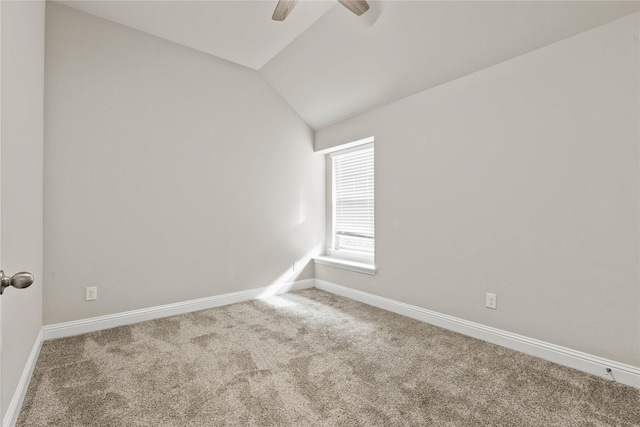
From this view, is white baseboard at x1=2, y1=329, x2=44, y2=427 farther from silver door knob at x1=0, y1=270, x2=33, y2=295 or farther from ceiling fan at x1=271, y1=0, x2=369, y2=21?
ceiling fan at x1=271, y1=0, x2=369, y2=21

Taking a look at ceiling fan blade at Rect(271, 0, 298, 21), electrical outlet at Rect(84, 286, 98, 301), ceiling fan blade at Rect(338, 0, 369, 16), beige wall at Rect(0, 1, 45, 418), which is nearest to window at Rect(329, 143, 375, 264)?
ceiling fan blade at Rect(338, 0, 369, 16)

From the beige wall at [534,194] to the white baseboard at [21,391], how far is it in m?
2.88

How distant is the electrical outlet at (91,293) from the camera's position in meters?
2.76

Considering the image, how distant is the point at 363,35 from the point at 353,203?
6.46 ft

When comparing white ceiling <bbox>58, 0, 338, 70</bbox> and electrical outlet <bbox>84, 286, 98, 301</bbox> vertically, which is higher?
white ceiling <bbox>58, 0, 338, 70</bbox>

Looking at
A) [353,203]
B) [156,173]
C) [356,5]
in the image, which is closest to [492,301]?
[353,203]

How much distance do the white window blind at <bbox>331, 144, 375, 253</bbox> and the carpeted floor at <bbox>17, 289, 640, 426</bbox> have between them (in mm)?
1407

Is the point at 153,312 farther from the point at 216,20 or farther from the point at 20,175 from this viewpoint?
the point at 216,20

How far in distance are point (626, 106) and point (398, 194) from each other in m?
1.77

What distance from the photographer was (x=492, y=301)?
254 cm

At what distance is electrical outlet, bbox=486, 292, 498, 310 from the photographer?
2521mm

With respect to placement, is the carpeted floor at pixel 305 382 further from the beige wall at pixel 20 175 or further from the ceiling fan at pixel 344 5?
the ceiling fan at pixel 344 5

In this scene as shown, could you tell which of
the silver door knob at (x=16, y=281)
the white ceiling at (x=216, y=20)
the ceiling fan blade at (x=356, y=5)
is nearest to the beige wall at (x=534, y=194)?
the ceiling fan blade at (x=356, y=5)

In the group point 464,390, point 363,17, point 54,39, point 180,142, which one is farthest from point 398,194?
point 54,39
